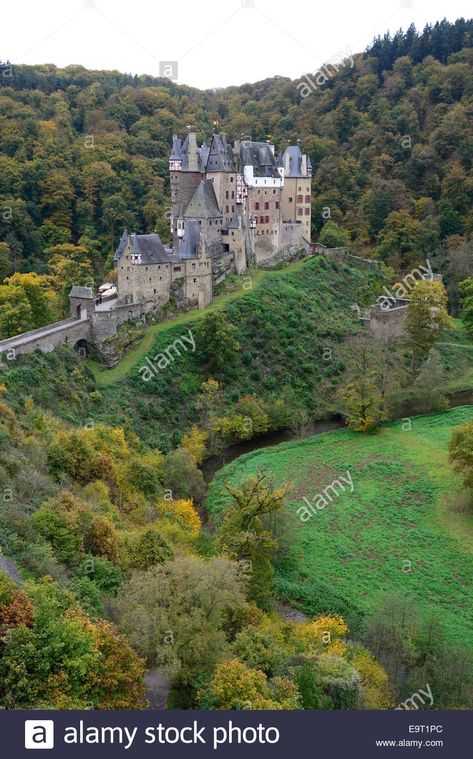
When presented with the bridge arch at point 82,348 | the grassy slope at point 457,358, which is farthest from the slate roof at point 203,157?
the grassy slope at point 457,358

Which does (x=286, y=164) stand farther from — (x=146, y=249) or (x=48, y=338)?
(x=48, y=338)

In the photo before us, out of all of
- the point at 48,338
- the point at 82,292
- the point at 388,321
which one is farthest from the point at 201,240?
the point at 388,321

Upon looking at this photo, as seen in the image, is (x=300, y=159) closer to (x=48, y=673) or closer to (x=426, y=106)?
(x=426, y=106)

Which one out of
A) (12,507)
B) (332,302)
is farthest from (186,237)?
(12,507)

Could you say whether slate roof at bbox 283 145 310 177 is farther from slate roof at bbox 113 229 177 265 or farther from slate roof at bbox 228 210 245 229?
slate roof at bbox 113 229 177 265

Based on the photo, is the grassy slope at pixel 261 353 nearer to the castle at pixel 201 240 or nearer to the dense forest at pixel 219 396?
the dense forest at pixel 219 396

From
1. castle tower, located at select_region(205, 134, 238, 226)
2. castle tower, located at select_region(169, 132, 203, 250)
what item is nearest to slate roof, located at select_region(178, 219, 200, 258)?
castle tower, located at select_region(169, 132, 203, 250)
